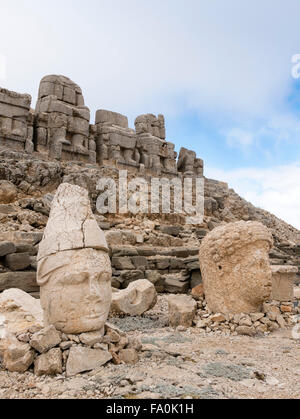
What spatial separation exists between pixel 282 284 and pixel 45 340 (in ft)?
15.3

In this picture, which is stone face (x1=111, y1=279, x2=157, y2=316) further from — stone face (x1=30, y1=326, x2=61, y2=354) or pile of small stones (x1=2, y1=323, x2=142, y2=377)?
stone face (x1=30, y1=326, x2=61, y2=354)

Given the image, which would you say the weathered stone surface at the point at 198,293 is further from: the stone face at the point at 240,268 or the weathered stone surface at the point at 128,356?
the weathered stone surface at the point at 128,356

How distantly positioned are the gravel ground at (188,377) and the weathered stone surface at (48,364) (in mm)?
71

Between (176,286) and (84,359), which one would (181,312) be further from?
(176,286)

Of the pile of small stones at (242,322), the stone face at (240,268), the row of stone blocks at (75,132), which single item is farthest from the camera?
the row of stone blocks at (75,132)

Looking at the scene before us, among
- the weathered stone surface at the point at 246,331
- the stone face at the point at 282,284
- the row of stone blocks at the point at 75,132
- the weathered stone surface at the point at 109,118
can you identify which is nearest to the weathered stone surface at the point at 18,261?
the weathered stone surface at the point at 246,331

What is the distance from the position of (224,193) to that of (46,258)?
18.8 m

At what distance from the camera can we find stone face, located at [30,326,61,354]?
3070 mm

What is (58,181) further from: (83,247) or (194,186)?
(83,247)

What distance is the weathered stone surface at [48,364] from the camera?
295 cm

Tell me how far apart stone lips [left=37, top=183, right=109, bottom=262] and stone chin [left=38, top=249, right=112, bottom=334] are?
79 millimetres

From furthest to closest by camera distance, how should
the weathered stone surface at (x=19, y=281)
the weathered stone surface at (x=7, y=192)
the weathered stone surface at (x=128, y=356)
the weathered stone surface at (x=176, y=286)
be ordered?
the weathered stone surface at (x=7, y=192)
the weathered stone surface at (x=176, y=286)
the weathered stone surface at (x=19, y=281)
the weathered stone surface at (x=128, y=356)

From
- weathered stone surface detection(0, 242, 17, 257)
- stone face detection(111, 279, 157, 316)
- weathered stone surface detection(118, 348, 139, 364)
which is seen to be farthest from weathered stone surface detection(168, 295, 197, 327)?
weathered stone surface detection(0, 242, 17, 257)
